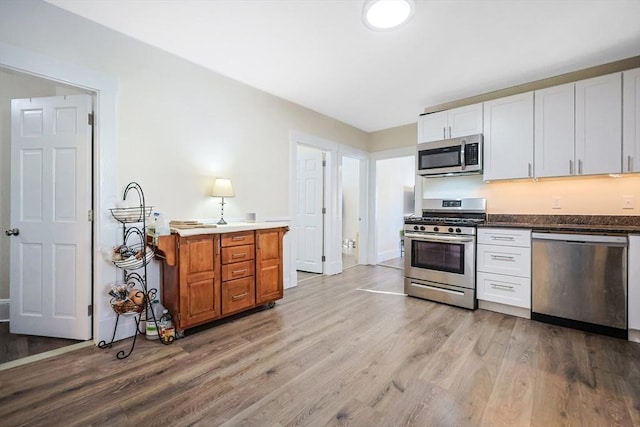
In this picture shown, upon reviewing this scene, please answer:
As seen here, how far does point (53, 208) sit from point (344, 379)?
2668 millimetres

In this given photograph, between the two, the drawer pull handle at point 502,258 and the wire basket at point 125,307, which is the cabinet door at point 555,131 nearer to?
the drawer pull handle at point 502,258

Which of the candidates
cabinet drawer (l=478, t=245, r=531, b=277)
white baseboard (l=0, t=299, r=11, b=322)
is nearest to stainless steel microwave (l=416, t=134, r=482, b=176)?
cabinet drawer (l=478, t=245, r=531, b=277)

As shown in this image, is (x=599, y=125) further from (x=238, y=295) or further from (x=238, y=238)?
(x=238, y=295)

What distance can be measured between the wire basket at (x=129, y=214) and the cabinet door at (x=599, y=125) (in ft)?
13.6

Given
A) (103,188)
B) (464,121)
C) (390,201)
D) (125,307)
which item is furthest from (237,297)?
(390,201)

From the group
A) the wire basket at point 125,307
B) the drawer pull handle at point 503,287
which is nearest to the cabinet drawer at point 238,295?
the wire basket at point 125,307

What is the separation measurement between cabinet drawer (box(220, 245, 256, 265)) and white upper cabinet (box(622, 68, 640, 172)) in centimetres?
364

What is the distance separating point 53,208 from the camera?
2.34 meters

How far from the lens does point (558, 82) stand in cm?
313

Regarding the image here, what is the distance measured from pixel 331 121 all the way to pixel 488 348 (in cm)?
370

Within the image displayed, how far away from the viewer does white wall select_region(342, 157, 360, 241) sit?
670 centimetres

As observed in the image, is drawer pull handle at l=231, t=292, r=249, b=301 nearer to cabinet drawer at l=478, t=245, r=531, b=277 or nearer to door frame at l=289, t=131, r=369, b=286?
door frame at l=289, t=131, r=369, b=286

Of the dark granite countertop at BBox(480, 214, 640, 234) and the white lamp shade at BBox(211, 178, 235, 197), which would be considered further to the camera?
the white lamp shade at BBox(211, 178, 235, 197)

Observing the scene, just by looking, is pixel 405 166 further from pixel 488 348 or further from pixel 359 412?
pixel 359 412
